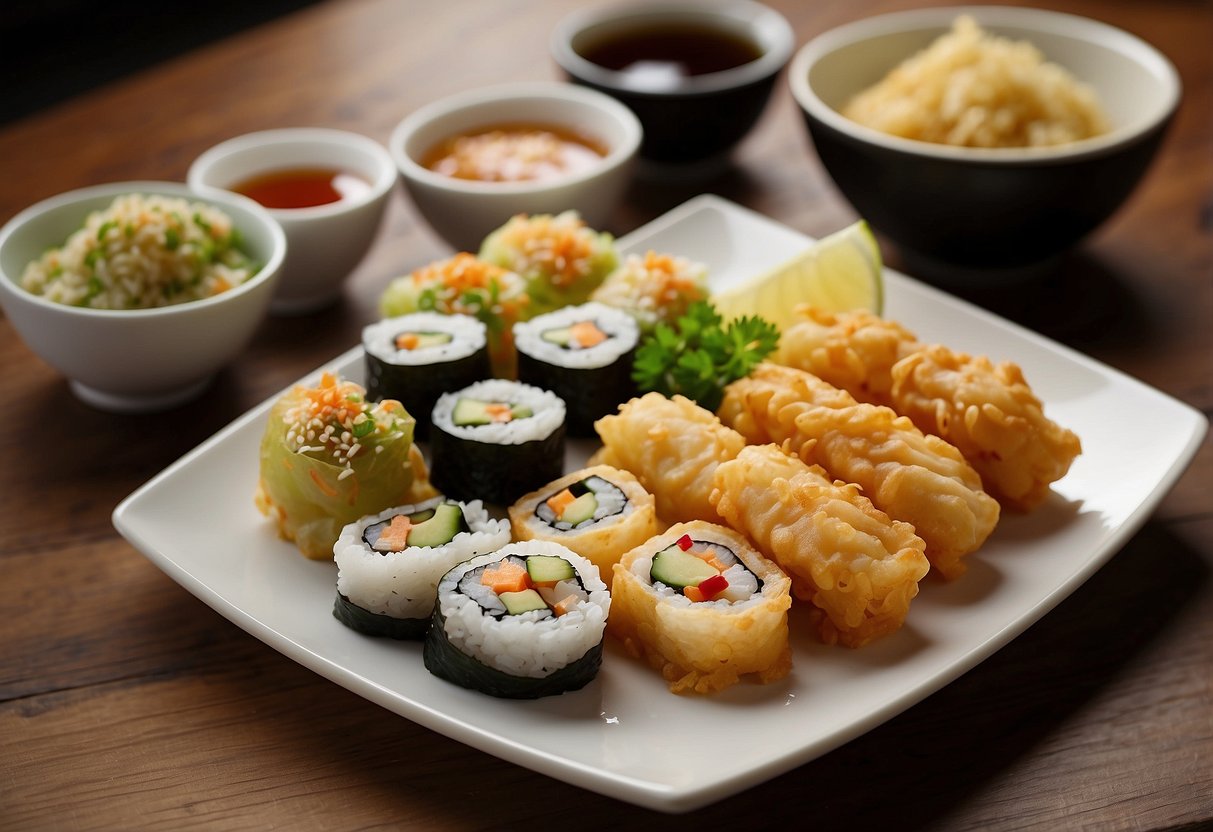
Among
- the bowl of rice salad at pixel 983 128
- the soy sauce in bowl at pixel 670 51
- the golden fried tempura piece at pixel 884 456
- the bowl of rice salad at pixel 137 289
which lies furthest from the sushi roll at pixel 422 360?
the soy sauce in bowl at pixel 670 51

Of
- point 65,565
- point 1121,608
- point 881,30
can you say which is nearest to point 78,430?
point 65,565

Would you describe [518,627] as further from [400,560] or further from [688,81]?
[688,81]

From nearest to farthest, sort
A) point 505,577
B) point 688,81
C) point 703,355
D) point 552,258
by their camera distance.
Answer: point 505,577
point 703,355
point 552,258
point 688,81

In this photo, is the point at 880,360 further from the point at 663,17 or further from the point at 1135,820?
the point at 663,17

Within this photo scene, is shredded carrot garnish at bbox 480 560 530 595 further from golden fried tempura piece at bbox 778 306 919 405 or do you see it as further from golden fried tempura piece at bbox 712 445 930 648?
golden fried tempura piece at bbox 778 306 919 405

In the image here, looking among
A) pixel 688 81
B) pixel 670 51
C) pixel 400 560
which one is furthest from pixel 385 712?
pixel 670 51

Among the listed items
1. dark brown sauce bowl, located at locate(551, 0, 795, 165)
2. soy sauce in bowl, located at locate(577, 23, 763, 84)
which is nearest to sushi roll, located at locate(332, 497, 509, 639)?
dark brown sauce bowl, located at locate(551, 0, 795, 165)

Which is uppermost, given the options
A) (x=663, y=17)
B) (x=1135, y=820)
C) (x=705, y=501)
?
(x=663, y=17)
